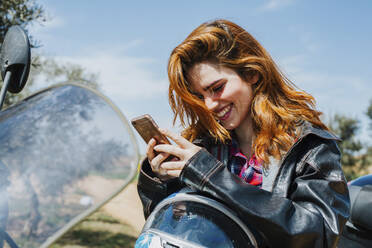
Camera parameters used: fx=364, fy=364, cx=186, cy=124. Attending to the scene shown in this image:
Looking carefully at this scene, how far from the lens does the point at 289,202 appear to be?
124 cm

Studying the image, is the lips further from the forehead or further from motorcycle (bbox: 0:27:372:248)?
motorcycle (bbox: 0:27:372:248)

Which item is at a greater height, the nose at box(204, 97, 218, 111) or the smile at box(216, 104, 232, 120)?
the nose at box(204, 97, 218, 111)

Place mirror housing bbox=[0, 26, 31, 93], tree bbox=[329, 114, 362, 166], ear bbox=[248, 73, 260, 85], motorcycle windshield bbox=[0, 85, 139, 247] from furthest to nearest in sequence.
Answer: tree bbox=[329, 114, 362, 166]
ear bbox=[248, 73, 260, 85]
mirror housing bbox=[0, 26, 31, 93]
motorcycle windshield bbox=[0, 85, 139, 247]

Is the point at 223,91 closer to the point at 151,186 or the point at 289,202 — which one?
the point at 151,186

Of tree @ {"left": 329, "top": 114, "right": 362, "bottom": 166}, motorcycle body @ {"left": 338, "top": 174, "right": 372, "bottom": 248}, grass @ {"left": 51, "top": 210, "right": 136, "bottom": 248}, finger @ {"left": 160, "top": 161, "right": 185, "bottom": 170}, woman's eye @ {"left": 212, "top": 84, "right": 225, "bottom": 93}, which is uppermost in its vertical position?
woman's eye @ {"left": 212, "top": 84, "right": 225, "bottom": 93}

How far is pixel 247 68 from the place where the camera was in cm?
185

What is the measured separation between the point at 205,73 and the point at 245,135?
1.31 ft

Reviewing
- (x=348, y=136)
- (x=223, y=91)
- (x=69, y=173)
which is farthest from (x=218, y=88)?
(x=348, y=136)

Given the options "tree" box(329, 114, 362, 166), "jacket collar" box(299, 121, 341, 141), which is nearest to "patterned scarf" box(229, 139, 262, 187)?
"jacket collar" box(299, 121, 341, 141)

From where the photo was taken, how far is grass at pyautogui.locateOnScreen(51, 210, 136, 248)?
6.58 metres

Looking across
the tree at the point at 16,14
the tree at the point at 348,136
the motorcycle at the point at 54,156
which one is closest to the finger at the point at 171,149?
the motorcycle at the point at 54,156

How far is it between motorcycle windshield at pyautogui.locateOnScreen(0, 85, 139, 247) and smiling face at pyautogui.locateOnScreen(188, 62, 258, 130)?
0.55 m

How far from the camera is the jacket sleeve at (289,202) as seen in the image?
1173 millimetres

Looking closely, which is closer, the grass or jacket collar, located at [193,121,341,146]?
jacket collar, located at [193,121,341,146]
